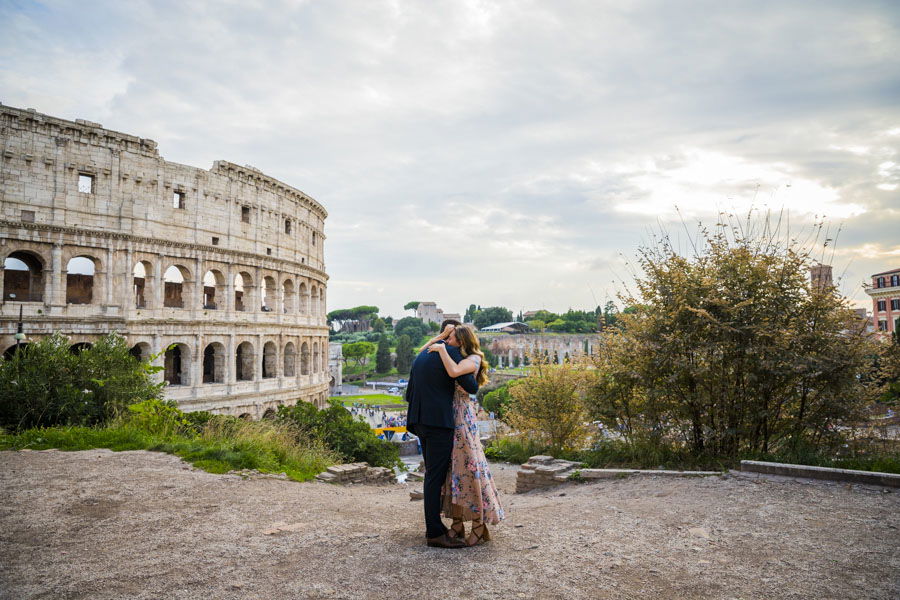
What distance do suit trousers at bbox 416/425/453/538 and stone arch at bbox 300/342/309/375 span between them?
89.9ft

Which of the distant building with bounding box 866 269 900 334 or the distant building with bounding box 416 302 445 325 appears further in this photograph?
the distant building with bounding box 416 302 445 325

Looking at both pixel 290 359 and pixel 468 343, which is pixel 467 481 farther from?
pixel 290 359

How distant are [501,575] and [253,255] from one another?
974 inches

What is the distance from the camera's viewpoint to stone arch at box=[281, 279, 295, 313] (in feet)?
96.0

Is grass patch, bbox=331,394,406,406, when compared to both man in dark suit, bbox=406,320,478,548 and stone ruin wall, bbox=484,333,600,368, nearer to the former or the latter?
stone ruin wall, bbox=484,333,600,368

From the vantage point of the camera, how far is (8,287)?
21453 mm

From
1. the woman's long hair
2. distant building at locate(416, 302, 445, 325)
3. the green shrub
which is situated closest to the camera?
the woman's long hair

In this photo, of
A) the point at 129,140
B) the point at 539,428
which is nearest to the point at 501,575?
the point at 539,428

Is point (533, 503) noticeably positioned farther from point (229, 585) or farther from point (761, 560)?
point (229, 585)

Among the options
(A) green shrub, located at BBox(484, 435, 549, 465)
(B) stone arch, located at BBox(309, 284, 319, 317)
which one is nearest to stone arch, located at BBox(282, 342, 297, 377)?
(B) stone arch, located at BBox(309, 284, 319, 317)

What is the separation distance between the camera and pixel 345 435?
14.3m

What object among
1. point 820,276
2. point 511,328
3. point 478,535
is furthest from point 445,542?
point 511,328

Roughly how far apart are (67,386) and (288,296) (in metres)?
19.3

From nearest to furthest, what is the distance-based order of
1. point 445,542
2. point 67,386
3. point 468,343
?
point 445,542 < point 468,343 < point 67,386
